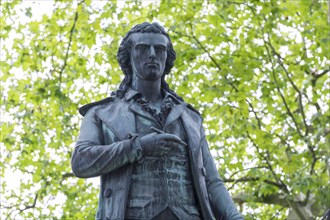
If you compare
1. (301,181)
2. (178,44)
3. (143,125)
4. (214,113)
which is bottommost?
(143,125)

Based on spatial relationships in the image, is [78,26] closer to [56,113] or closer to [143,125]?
[56,113]

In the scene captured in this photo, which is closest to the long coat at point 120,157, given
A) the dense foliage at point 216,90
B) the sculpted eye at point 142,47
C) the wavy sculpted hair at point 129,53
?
the wavy sculpted hair at point 129,53

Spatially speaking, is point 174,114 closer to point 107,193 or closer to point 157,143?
point 157,143

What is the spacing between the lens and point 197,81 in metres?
17.4

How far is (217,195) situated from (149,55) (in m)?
0.98

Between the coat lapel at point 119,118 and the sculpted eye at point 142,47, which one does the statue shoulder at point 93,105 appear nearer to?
the coat lapel at point 119,118

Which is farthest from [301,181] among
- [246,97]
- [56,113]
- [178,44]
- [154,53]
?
[154,53]

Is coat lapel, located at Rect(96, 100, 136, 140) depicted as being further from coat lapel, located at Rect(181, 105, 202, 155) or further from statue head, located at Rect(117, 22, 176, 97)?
coat lapel, located at Rect(181, 105, 202, 155)

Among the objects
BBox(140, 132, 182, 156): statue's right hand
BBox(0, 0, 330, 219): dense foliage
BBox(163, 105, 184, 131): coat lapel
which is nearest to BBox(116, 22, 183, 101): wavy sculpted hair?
BBox(163, 105, 184, 131): coat lapel

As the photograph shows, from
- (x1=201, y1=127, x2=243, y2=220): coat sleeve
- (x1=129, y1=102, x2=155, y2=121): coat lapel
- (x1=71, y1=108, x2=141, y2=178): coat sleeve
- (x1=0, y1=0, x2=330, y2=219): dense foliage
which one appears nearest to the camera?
(x1=71, y1=108, x2=141, y2=178): coat sleeve

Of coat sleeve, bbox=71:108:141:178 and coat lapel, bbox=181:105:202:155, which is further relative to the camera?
coat lapel, bbox=181:105:202:155

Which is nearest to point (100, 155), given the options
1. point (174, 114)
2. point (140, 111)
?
point (140, 111)

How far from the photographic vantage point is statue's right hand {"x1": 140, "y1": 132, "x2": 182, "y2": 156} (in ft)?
19.9

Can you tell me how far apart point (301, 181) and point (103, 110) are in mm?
Answer: 9615
